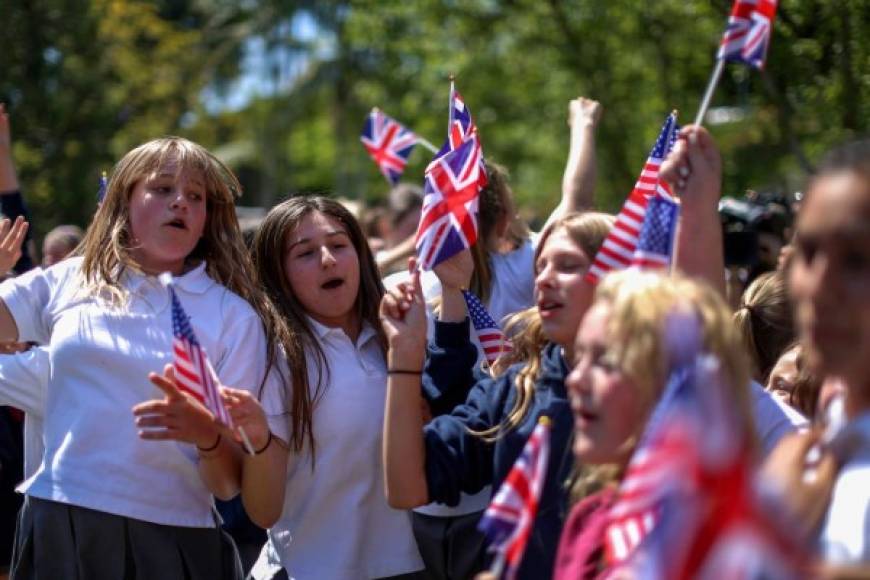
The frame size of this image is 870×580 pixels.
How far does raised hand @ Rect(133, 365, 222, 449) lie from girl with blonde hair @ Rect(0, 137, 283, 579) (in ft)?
0.19

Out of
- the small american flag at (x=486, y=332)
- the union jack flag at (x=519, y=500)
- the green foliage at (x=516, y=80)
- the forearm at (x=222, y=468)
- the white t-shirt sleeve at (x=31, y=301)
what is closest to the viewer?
the union jack flag at (x=519, y=500)

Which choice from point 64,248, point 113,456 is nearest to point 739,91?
point 64,248

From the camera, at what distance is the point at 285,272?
4328 millimetres

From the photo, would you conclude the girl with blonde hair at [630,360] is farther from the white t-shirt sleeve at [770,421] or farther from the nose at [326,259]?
the nose at [326,259]

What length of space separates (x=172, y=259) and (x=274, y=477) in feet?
2.55

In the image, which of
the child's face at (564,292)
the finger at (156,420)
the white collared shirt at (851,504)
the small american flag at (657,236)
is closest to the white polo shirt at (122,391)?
the finger at (156,420)

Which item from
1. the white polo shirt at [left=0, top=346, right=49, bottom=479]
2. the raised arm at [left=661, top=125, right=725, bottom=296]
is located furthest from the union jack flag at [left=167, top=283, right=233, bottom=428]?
the raised arm at [left=661, top=125, right=725, bottom=296]

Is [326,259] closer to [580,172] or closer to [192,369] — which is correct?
[192,369]

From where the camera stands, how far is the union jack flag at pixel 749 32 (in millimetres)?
3828

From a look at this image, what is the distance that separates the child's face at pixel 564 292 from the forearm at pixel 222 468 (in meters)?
1.00

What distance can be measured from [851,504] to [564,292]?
1.22 meters

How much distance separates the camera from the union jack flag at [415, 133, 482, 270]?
4172mm

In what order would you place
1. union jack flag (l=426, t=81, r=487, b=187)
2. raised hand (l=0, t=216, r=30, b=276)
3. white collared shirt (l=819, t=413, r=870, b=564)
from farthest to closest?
raised hand (l=0, t=216, r=30, b=276)
union jack flag (l=426, t=81, r=487, b=187)
white collared shirt (l=819, t=413, r=870, b=564)

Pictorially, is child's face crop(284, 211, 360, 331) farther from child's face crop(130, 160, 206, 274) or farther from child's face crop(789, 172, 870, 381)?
child's face crop(789, 172, 870, 381)
